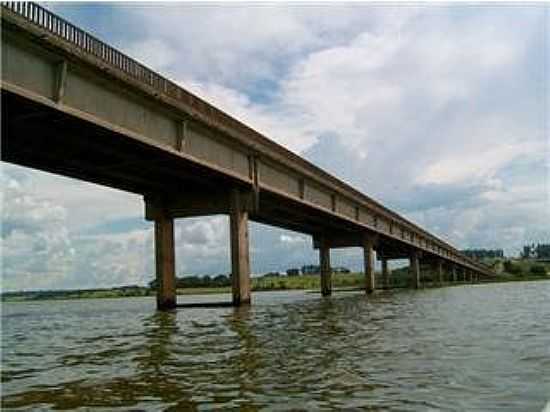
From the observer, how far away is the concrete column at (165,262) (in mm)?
52406

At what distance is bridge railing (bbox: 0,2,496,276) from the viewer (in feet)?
90.0

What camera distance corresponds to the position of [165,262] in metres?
52.6

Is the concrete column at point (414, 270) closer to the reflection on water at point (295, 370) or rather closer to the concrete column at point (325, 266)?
the concrete column at point (325, 266)

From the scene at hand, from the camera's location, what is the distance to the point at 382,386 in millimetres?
12156

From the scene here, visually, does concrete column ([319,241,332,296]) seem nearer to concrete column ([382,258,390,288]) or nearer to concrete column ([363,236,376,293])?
concrete column ([363,236,376,293])

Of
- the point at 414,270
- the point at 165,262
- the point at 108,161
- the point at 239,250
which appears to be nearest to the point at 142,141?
the point at 108,161

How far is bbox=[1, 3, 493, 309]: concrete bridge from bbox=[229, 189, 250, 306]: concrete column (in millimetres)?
70

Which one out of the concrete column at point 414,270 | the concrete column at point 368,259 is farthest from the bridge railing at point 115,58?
the concrete column at point 414,270

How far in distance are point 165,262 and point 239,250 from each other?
664cm

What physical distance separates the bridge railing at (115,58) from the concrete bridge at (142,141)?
0.06 meters

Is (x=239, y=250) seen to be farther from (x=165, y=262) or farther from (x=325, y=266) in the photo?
(x=325, y=266)

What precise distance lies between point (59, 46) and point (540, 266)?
16905 cm

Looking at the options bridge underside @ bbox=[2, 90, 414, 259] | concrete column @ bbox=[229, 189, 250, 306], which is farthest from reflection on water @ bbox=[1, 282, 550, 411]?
concrete column @ bbox=[229, 189, 250, 306]

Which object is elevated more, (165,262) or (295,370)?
(165,262)
